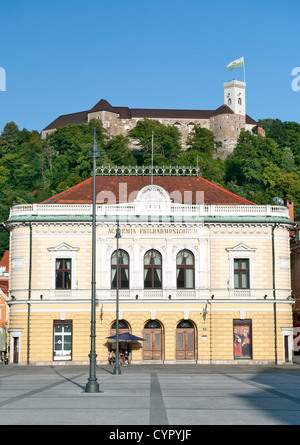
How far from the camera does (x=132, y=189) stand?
5806cm

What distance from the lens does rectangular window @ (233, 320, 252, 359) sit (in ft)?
174

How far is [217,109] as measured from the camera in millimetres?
198250

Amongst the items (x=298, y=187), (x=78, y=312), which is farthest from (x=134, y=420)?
(x=298, y=187)

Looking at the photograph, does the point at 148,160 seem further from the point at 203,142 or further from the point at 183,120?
the point at 183,120

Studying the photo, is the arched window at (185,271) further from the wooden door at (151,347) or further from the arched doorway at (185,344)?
the wooden door at (151,347)

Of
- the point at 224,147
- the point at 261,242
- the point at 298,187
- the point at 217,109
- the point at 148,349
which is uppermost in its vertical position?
the point at 217,109

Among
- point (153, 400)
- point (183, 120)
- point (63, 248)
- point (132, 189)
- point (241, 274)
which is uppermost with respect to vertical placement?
point (183, 120)

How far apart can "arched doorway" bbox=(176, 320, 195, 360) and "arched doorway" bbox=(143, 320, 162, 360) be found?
134 centimetres

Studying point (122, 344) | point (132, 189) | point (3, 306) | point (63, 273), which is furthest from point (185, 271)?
point (3, 306)

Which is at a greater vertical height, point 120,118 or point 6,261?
point 120,118

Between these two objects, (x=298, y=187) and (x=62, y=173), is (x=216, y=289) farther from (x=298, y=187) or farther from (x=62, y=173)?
(x=62, y=173)

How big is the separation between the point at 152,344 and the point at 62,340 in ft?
21.8

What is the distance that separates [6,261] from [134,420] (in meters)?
85.0
